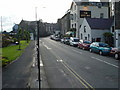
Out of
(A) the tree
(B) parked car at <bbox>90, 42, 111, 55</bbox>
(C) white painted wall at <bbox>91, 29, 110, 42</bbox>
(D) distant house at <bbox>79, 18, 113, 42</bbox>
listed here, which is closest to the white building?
(D) distant house at <bbox>79, 18, 113, 42</bbox>

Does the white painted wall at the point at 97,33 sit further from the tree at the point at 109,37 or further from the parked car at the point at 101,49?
the parked car at the point at 101,49

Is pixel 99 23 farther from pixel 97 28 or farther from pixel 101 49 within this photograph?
pixel 101 49

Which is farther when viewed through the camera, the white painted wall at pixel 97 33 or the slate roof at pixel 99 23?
the slate roof at pixel 99 23

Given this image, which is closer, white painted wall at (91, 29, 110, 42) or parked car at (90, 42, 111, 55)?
parked car at (90, 42, 111, 55)

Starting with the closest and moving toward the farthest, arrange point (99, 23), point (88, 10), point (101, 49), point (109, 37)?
point (101, 49)
point (109, 37)
point (99, 23)
point (88, 10)

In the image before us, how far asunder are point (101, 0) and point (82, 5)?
8594 millimetres

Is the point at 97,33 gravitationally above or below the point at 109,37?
above

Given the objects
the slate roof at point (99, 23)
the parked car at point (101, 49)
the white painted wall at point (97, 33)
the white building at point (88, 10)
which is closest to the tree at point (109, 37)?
the white painted wall at point (97, 33)

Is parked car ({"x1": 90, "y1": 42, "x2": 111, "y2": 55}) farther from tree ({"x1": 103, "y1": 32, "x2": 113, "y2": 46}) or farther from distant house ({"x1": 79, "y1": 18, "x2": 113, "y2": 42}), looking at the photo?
distant house ({"x1": 79, "y1": 18, "x2": 113, "y2": 42})

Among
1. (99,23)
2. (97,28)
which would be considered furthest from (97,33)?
(99,23)

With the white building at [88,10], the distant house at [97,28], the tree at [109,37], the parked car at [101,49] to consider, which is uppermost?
the white building at [88,10]

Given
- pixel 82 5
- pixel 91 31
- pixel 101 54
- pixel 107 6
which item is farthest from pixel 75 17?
pixel 101 54

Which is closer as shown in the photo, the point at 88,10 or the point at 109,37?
the point at 109,37

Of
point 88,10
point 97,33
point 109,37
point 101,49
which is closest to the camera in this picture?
point 101,49
